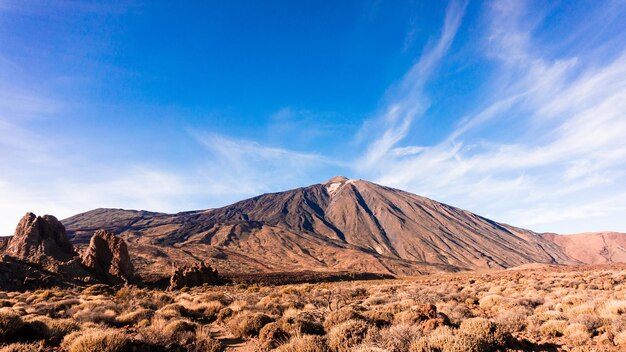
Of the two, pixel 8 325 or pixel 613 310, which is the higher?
pixel 613 310

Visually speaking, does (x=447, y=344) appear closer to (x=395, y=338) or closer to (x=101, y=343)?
(x=395, y=338)

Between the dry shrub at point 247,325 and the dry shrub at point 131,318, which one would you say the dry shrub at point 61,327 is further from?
the dry shrub at point 247,325

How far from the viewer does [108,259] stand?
3841 centimetres

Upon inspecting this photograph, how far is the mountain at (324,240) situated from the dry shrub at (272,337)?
61.5 meters

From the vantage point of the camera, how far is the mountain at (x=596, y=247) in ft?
535

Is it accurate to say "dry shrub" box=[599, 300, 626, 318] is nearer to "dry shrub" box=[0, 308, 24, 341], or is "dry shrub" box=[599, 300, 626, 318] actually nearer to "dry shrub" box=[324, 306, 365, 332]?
"dry shrub" box=[324, 306, 365, 332]

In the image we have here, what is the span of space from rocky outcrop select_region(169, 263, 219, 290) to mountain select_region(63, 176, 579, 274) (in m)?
27.1

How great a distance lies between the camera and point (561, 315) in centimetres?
1152

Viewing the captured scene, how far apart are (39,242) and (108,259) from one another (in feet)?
24.4

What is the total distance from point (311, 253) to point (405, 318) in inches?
4129

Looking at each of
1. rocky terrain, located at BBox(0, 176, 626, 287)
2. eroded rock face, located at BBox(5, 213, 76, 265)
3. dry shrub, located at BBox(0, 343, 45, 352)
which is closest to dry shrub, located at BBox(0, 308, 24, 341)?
dry shrub, located at BBox(0, 343, 45, 352)

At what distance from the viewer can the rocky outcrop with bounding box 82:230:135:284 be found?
36875mm

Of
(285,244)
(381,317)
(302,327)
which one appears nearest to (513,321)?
(381,317)

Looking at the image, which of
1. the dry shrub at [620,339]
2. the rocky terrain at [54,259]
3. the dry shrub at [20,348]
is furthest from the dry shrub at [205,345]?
the rocky terrain at [54,259]
